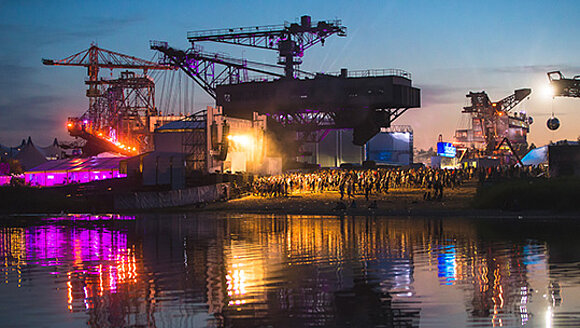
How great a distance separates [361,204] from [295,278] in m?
32.2

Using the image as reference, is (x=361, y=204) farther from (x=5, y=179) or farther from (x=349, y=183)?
(x=5, y=179)

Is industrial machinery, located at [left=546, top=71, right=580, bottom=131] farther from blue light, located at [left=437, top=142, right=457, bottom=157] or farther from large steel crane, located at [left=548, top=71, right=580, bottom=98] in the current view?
blue light, located at [left=437, top=142, right=457, bottom=157]

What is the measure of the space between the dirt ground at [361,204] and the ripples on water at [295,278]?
426 inches

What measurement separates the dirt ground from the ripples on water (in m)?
10.8

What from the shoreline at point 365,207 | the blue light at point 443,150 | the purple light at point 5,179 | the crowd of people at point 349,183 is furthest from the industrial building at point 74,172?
the blue light at point 443,150

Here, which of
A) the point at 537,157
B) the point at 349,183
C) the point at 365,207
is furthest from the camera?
the point at 537,157

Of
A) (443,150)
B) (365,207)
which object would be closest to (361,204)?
(365,207)

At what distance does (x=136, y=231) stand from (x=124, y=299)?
64.1 ft

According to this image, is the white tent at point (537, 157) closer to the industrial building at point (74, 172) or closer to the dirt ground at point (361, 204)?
the dirt ground at point (361, 204)

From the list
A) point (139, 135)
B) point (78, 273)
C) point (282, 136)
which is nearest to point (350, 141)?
point (282, 136)

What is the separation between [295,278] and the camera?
63.8 feet

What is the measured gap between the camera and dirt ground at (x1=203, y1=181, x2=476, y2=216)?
4597 cm

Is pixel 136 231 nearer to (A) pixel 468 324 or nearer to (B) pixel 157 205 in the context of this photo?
(B) pixel 157 205

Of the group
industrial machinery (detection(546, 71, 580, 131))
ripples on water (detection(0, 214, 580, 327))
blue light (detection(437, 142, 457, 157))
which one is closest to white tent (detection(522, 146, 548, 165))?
industrial machinery (detection(546, 71, 580, 131))
